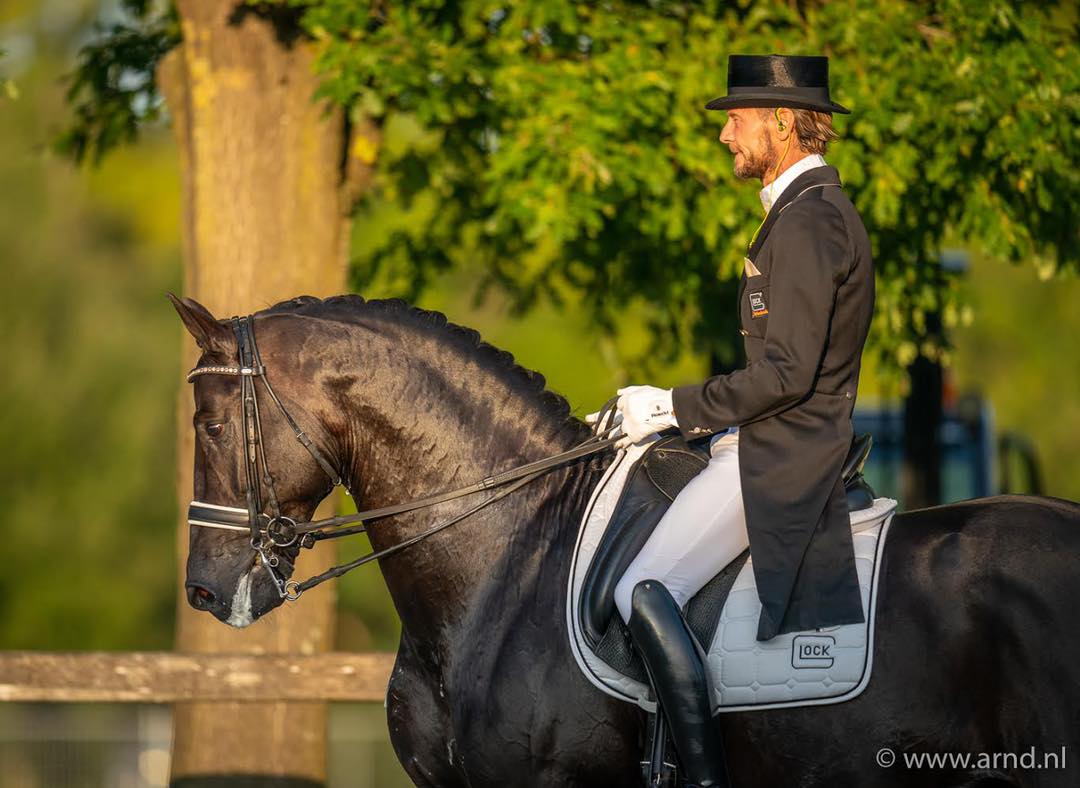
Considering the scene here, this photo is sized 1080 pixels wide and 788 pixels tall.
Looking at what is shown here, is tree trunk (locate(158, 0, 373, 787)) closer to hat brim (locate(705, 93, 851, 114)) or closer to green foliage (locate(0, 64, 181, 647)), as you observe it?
hat brim (locate(705, 93, 851, 114))

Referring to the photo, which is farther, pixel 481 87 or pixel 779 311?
pixel 481 87

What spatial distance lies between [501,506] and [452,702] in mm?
626

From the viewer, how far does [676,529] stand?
4.39m

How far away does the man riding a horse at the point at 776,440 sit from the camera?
4273mm

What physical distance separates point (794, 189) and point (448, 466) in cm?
136

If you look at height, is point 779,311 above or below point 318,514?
above

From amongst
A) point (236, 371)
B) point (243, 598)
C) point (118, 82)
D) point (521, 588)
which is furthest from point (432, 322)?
point (118, 82)

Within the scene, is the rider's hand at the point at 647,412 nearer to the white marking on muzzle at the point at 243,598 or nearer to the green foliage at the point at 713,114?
the white marking on muzzle at the point at 243,598

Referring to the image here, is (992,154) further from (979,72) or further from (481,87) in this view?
(481,87)

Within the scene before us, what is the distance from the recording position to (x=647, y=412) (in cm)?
446

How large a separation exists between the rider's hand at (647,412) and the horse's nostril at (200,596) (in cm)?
135

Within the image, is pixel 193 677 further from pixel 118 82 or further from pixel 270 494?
pixel 118 82

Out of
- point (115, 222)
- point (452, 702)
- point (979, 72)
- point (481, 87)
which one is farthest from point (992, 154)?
point (115, 222)

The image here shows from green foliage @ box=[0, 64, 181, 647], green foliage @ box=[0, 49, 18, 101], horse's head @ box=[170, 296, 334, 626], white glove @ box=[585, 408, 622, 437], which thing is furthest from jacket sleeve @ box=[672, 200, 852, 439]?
green foliage @ box=[0, 64, 181, 647]
